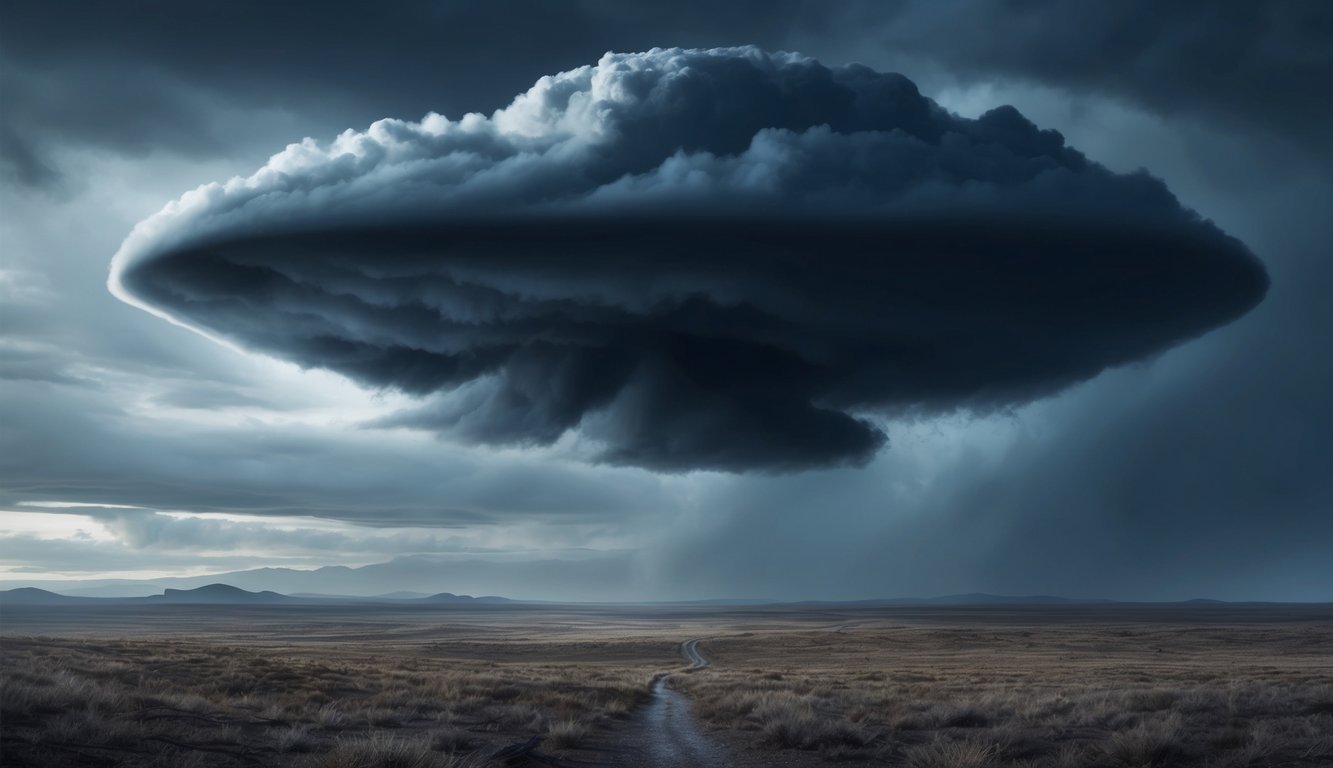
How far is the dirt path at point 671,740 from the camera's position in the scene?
18.5m

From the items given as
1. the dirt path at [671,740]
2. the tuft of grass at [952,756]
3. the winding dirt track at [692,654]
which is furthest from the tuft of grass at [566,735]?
the winding dirt track at [692,654]

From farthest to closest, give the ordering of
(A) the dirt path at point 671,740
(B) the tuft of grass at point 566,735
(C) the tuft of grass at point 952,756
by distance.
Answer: (B) the tuft of grass at point 566,735 < (A) the dirt path at point 671,740 < (C) the tuft of grass at point 952,756

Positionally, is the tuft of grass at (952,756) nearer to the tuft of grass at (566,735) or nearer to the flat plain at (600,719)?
the flat plain at (600,719)

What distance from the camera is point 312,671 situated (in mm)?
35625

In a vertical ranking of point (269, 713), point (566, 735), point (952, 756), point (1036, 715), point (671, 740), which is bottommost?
point (671, 740)

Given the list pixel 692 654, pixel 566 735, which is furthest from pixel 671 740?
pixel 692 654

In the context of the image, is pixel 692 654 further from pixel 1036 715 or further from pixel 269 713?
pixel 269 713

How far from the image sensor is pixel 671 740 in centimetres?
2219

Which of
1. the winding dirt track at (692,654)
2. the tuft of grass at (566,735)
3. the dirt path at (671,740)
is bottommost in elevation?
the winding dirt track at (692,654)

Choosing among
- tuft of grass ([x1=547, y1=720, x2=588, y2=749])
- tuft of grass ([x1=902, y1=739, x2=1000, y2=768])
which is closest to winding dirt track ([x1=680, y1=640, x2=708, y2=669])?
tuft of grass ([x1=547, y1=720, x2=588, y2=749])

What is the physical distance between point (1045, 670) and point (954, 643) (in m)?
47.8

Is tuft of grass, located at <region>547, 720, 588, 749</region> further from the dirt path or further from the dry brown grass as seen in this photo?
the dry brown grass

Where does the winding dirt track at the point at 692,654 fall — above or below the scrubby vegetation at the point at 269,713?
below

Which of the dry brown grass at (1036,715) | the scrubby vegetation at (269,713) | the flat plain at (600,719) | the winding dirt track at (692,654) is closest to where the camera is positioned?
the scrubby vegetation at (269,713)
